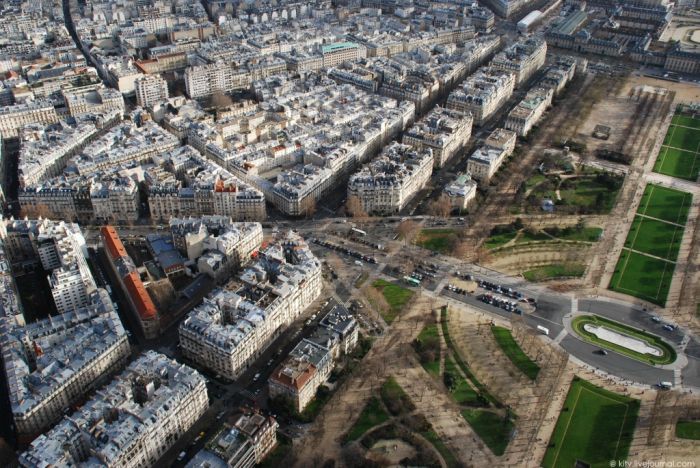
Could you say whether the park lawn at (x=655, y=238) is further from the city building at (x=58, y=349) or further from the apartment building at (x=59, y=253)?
the apartment building at (x=59, y=253)

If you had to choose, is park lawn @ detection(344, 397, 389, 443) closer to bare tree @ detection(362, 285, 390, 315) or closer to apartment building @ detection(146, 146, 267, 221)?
bare tree @ detection(362, 285, 390, 315)

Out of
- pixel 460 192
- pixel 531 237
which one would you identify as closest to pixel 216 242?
pixel 460 192

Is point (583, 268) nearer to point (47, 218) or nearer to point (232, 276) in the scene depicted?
point (232, 276)

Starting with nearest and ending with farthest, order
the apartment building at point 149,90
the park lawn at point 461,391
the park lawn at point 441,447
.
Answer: the park lawn at point 441,447, the park lawn at point 461,391, the apartment building at point 149,90

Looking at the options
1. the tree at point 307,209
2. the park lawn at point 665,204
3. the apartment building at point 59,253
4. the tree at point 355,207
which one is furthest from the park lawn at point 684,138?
the apartment building at point 59,253

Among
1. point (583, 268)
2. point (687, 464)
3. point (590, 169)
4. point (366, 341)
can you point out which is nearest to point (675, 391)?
point (687, 464)

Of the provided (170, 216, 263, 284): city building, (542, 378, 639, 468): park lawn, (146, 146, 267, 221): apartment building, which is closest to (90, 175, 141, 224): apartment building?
(146, 146, 267, 221): apartment building
